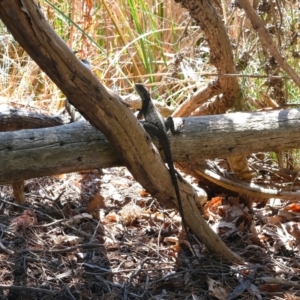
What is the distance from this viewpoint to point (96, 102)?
2.28 m

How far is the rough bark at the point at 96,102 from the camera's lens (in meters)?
2.02

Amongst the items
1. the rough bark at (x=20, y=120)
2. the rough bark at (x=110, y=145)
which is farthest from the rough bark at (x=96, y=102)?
the rough bark at (x=20, y=120)

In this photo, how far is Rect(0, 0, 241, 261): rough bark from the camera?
79.4 inches

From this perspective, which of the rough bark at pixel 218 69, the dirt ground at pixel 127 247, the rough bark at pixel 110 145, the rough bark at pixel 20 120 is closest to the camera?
the rough bark at pixel 110 145

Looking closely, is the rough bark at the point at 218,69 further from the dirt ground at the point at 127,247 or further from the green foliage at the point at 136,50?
the dirt ground at the point at 127,247

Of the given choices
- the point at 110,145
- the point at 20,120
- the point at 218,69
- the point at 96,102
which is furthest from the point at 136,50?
the point at 96,102

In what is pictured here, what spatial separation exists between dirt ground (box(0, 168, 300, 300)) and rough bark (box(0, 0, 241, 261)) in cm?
30

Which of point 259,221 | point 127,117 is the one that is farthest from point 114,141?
point 259,221

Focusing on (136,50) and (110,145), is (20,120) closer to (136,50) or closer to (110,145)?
(110,145)

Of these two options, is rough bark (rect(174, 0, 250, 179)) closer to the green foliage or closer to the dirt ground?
the green foliage

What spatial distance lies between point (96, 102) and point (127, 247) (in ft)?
3.98

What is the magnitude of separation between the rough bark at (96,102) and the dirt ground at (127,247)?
30cm

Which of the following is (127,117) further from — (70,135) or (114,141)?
(70,135)

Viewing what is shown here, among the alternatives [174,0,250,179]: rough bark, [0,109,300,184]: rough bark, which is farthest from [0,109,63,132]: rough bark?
[174,0,250,179]: rough bark
